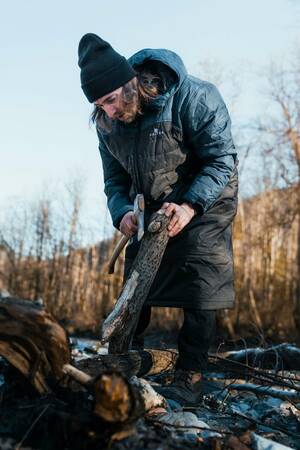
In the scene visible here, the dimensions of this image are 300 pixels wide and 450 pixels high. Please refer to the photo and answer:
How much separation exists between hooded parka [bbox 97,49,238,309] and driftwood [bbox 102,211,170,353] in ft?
0.68

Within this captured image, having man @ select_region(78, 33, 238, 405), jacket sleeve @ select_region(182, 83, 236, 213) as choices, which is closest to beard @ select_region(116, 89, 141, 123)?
man @ select_region(78, 33, 238, 405)

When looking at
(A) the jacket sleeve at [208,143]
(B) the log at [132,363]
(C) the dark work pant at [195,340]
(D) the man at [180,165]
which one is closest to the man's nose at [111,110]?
(D) the man at [180,165]

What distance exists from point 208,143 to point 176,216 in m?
0.49

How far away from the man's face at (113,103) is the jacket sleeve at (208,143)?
1.23 ft

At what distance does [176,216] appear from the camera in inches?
128

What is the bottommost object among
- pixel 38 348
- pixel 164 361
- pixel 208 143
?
pixel 164 361

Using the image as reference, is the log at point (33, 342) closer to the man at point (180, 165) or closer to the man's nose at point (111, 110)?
the man at point (180, 165)

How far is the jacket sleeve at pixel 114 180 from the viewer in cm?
391

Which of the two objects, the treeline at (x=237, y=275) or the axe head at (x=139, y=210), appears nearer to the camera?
the axe head at (x=139, y=210)

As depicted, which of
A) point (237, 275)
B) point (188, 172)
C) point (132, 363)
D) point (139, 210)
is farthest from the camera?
point (237, 275)

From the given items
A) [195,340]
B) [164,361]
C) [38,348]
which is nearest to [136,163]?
[195,340]

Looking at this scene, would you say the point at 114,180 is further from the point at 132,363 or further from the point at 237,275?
the point at 237,275

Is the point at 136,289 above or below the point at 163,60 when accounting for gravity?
below

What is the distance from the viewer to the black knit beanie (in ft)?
10.7
